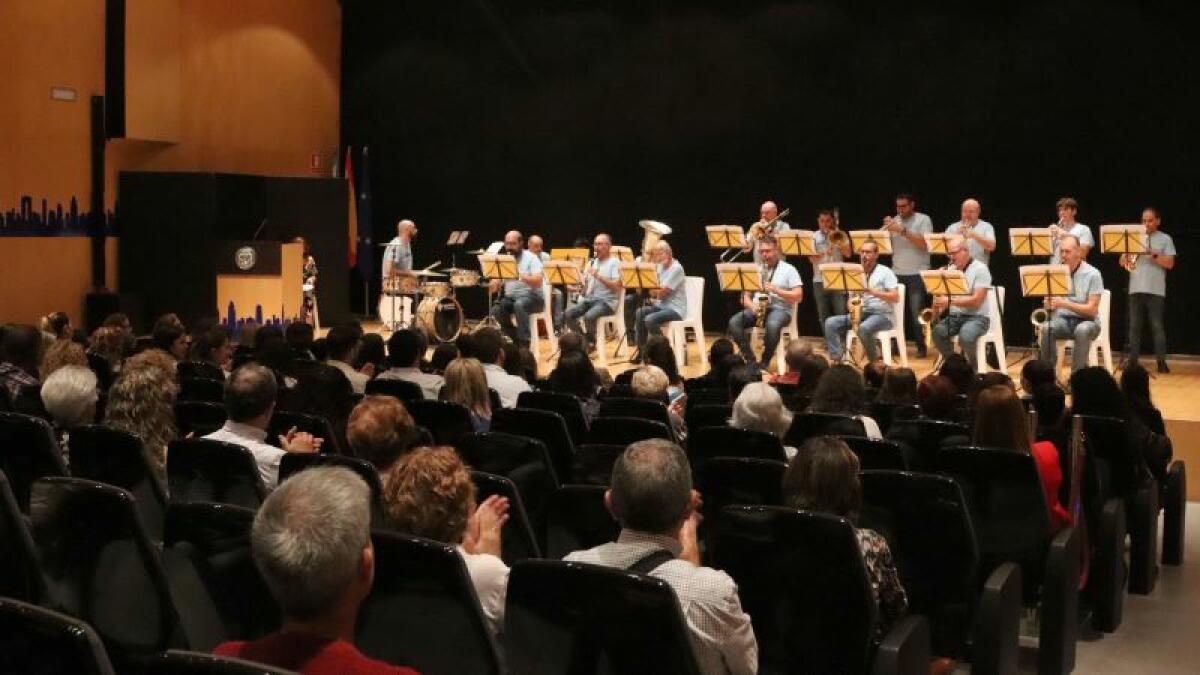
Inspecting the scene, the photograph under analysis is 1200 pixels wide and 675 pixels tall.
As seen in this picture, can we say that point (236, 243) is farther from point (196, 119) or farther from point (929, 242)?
point (929, 242)

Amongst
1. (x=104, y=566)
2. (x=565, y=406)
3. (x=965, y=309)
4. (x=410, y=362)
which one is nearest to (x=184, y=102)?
(x=965, y=309)

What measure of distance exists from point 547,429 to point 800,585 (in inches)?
96.4

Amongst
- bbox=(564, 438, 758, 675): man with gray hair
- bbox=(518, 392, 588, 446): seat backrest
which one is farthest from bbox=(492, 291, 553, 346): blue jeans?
bbox=(564, 438, 758, 675): man with gray hair

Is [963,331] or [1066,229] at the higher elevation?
[1066,229]

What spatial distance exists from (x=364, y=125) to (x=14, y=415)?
545 inches

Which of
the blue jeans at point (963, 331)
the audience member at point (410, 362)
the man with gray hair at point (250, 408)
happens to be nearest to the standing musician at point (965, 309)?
the blue jeans at point (963, 331)

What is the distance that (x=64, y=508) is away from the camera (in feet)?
11.4

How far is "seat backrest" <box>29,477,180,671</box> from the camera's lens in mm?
3363

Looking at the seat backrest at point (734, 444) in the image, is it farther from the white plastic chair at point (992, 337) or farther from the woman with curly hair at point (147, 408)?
the white plastic chair at point (992, 337)

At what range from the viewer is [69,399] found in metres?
5.26

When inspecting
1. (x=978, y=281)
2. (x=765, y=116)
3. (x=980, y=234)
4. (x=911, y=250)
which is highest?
(x=765, y=116)

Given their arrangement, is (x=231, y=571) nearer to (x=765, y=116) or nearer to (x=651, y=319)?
(x=651, y=319)

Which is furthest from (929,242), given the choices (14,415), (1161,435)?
(14,415)

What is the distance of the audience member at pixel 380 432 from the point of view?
449 cm
